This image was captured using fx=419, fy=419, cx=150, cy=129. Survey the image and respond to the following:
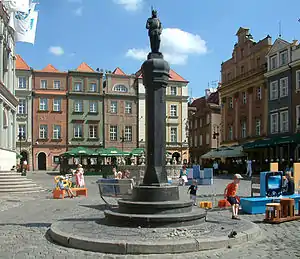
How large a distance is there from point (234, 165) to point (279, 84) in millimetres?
10671

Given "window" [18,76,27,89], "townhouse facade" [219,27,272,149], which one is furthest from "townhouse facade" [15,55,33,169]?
"townhouse facade" [219,27,272,149]

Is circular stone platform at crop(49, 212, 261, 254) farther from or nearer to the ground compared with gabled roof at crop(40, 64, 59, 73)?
nearer to the ground

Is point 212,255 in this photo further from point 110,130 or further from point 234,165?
point 110,130

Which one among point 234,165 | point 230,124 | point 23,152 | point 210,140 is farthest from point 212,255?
point 210,140

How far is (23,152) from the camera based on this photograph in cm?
5466

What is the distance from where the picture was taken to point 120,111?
5866cm

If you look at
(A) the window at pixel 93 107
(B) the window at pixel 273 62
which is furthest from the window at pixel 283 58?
(A) the window at pixel 93 107

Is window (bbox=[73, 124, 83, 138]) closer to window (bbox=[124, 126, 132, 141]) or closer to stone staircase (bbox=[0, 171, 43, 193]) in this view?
window (bbox=[124, 126, 132, 141])

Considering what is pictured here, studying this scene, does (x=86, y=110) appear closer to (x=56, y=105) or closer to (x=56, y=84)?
(x=56, y=105)

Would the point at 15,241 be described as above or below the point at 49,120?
below

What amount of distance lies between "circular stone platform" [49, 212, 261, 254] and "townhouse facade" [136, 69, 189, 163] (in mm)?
49723

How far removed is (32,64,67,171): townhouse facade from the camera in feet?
182

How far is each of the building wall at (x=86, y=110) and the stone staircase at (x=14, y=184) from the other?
32.6 metres

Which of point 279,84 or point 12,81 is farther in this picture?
point 279,84
